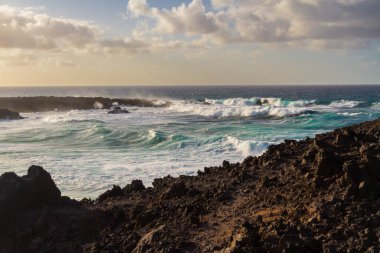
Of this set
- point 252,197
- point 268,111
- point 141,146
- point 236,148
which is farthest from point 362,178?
point 268,111

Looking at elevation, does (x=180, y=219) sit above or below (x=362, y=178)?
below

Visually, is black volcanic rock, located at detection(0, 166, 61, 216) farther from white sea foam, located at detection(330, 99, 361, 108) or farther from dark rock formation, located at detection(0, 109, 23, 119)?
white sea foam, located at detection(330, 99, 361, 108)

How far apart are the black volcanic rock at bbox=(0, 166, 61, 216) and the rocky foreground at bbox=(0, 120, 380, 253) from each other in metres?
0.02

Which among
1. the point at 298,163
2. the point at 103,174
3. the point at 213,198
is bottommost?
the point at 103,174

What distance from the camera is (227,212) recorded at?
31.5ft

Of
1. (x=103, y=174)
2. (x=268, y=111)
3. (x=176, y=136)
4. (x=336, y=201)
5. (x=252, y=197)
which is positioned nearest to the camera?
(x=336, y=201)

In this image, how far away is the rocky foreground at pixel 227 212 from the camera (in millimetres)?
7090

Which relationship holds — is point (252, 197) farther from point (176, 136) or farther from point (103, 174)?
point (176, 136)

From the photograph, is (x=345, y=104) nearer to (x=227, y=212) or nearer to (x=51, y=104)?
(x=51, y=104)

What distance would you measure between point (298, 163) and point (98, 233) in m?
5.00

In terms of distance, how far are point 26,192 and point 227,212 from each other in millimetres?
4764

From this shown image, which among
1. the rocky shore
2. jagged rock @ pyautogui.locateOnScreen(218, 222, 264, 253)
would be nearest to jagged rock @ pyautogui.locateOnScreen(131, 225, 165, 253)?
jagged rock @ pyautogui.locateOnScreen(218, 222, 264, 253)

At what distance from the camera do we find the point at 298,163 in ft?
36.8

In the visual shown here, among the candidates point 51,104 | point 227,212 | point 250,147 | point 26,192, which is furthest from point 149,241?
point 51,104
